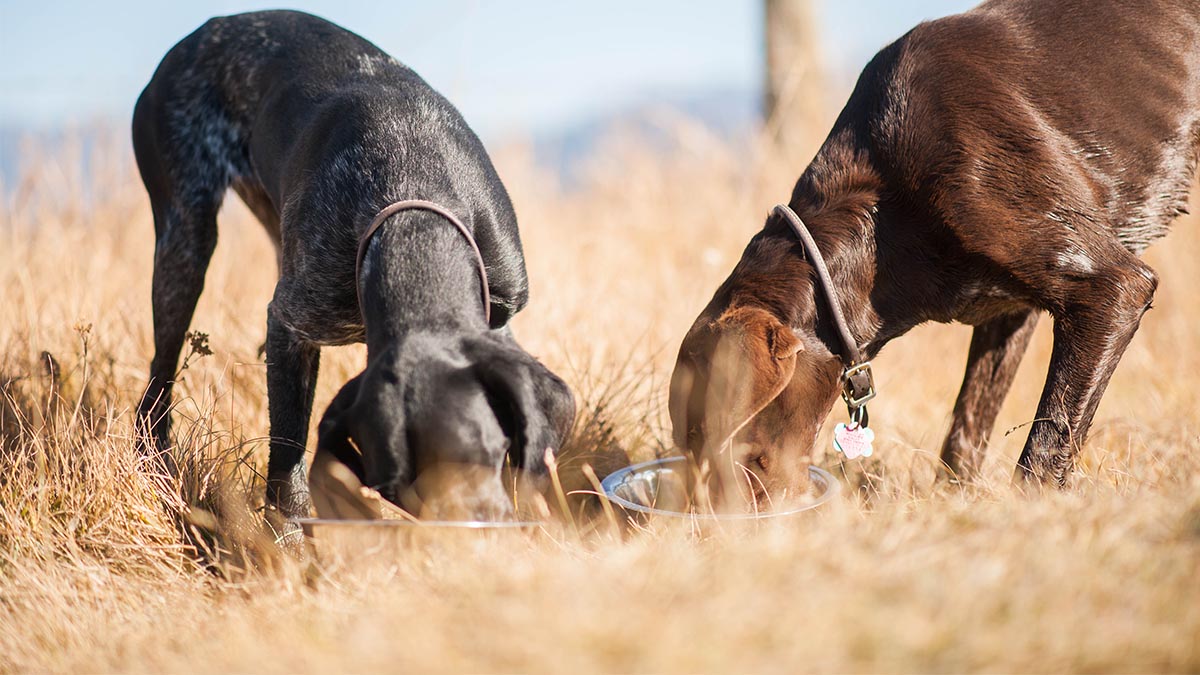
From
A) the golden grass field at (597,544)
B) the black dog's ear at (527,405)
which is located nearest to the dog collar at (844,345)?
the golden grass field at (597,544)

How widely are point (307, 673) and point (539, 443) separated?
2.95 ft

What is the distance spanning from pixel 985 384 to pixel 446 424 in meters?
2.30

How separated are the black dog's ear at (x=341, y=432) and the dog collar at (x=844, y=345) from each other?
4.77ft

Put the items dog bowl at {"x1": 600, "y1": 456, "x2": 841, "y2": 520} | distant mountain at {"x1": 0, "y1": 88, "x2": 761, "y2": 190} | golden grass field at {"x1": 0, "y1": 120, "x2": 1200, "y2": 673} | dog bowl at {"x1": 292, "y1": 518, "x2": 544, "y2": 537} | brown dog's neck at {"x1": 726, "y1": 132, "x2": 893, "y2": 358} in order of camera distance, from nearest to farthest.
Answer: golden grass field at {"x1": 0, "y1": 120, "x2": 1200, "y2": 673} < dog bowl at {"x1": 292, "y1": 518, "x2": 544, "y2": 537} < brown dog's neck at {"x1": 726, "y1": 132, "x2": 893, "y2": 358} < dog bowl at {"x1": 600, "y1": 456, "x2": 841, "y2": 520} < distant mountain at {"x1": 0, "y1": 88, "x2": 761, "y2": 190}

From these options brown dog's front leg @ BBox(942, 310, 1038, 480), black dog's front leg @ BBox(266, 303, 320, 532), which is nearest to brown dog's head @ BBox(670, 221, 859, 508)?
→ brown dog's front leg @ BBox(942, 310, 1038, 480)

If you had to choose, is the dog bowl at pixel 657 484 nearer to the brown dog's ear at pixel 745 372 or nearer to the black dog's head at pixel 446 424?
the brown dog's ear at pixel 745 372

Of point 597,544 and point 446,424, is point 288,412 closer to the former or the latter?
point 446,424

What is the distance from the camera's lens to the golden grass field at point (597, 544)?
76.2 inches

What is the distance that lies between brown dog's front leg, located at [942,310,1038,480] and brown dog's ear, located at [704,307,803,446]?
119 centimetres

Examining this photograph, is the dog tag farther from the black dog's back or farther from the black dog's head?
the black dog's back

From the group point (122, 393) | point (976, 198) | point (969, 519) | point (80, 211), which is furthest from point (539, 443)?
point (80, 211)

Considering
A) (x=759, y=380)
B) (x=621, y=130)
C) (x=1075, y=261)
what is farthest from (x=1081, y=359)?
(x=621, y=130)

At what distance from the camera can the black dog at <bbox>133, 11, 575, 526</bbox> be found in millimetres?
2691

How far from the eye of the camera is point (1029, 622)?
197cm
